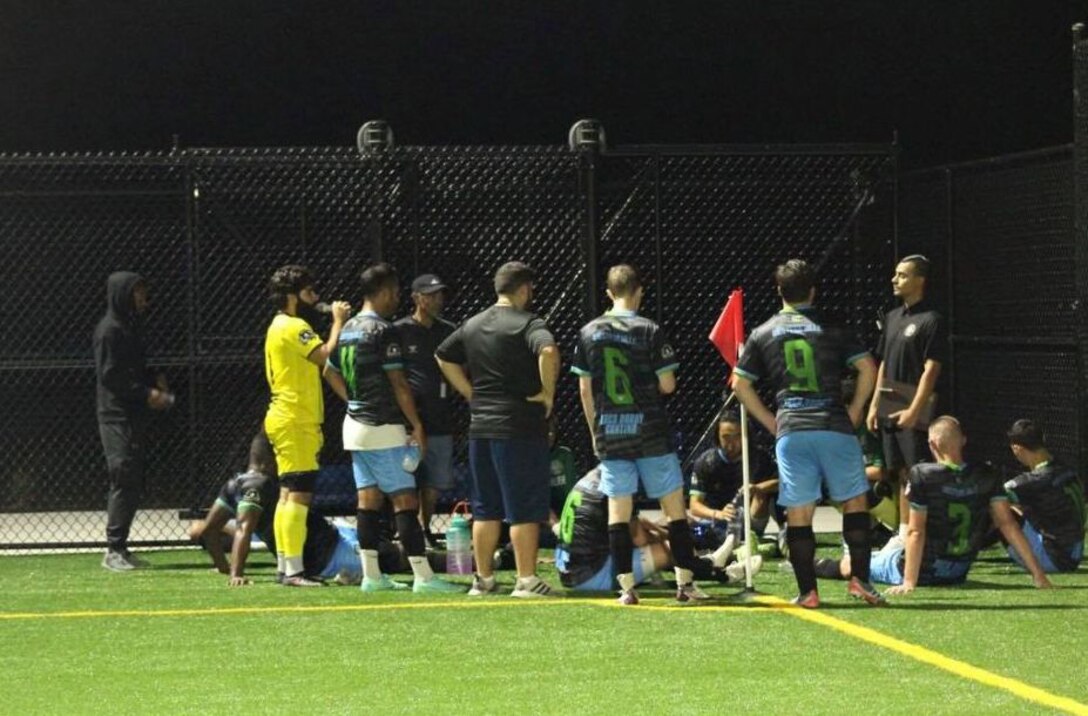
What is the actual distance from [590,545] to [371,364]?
165cm

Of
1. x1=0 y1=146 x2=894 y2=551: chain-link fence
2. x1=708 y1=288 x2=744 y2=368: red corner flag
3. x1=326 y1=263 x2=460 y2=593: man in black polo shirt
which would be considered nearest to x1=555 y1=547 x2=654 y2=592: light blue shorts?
x1=326 y1=263 x2=460 y2=593: man in black polo shirt

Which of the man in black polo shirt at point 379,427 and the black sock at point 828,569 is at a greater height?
the man in black polo shirt at point 379,427

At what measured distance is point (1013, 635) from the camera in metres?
→ 9.62

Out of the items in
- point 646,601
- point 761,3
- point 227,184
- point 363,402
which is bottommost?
point 646,601

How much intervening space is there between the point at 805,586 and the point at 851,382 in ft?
8.81

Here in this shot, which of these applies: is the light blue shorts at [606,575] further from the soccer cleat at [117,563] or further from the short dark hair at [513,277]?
the soccer cleat at [117,563]

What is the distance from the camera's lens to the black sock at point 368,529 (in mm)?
11906

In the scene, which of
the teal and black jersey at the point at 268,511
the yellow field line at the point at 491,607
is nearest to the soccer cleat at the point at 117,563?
the teal and black jersey at the point at 268,511

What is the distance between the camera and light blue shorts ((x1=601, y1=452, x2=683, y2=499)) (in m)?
10.9

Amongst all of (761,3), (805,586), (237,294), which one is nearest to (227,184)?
(237,294)

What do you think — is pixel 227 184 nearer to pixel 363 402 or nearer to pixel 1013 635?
pixel 363 402

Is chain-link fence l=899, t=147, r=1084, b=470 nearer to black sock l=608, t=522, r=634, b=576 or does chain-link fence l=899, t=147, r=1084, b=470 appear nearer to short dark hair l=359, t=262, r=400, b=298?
black sock l=608, t=522, r=634, b=576

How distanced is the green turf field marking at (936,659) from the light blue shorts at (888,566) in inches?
42.0

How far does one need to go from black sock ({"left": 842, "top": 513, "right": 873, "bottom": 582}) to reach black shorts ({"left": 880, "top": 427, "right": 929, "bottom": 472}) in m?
2.06
